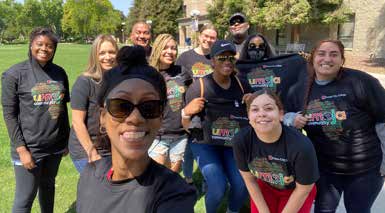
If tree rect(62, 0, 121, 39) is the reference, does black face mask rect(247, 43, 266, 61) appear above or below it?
below

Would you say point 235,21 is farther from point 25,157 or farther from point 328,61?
point 25,157

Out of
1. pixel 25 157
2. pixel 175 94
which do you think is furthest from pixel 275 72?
pixel 25 157

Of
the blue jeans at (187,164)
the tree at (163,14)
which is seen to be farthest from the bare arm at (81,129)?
the tree at (163,14)

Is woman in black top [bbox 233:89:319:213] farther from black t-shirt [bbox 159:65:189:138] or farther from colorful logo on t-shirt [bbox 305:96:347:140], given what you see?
black t-shirt [bbox 159:65:189:138]


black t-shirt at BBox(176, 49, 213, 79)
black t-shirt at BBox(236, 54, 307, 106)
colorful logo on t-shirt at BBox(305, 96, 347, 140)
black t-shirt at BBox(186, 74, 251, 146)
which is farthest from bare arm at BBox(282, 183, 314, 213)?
black t-shirt at BBox(176, 49, 213, 79)

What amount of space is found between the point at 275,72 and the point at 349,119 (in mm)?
1185

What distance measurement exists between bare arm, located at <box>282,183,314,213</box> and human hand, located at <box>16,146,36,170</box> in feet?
7.37

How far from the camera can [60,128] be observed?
3.47m

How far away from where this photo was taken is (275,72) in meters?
3.96

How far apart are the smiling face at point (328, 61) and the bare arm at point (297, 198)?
0.94 meters

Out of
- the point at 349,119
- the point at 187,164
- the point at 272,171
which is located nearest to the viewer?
the point at 272,171

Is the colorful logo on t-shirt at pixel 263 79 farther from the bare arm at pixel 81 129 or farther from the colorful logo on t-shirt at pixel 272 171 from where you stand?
the bare arm at pixel 81 129

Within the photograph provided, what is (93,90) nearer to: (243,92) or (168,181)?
(243,92)

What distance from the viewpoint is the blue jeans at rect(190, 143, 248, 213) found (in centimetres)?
370
